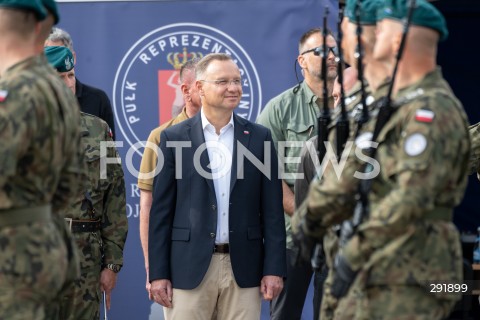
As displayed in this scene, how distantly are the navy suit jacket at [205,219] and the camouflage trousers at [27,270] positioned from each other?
1619mm

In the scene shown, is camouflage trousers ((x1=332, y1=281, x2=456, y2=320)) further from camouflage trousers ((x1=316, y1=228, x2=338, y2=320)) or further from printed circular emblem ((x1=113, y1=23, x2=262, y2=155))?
printed circular emblem ((x1=113, y1=23, x2=262, y2=155))

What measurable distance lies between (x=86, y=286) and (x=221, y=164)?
0.99 metres

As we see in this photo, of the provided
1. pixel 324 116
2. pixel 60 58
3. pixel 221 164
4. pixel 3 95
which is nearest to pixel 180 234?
pixel 221 164

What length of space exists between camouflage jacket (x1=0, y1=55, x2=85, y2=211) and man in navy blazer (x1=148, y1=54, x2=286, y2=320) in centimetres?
153

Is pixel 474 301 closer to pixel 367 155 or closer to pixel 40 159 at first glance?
pixel 367 155

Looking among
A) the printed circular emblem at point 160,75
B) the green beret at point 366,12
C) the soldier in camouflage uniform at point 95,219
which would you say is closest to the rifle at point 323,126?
the green beret at point 366,12

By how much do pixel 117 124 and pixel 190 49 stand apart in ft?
2.42

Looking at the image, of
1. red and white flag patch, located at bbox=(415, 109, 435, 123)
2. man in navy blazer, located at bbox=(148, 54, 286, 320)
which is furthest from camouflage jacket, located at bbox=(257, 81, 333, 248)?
red and white flag patch, located at bbox=(415, 109, 435, 123)

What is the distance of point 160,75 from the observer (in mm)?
7246

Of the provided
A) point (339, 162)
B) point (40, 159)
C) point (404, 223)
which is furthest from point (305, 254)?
point (40, 159)

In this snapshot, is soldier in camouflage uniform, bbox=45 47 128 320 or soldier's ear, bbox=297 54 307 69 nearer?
soldier in camouflage uniform, bbox=45 47 128 320

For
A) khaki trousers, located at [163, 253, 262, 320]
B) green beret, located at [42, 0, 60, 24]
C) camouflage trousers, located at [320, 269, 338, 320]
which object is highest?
green beret, located at [42, 0, 60, 24]

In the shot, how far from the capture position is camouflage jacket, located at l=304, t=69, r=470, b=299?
146 inches

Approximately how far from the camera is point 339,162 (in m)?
4.17
